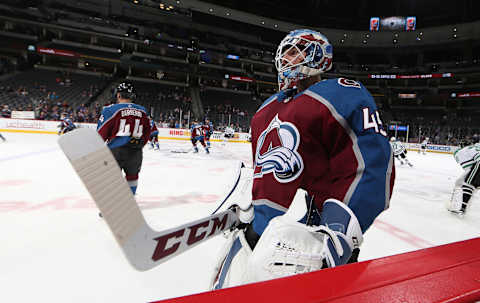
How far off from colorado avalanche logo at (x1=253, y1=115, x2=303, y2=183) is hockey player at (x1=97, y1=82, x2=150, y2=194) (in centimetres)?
269

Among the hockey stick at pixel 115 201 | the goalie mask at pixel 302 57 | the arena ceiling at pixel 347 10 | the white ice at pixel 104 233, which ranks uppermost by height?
the arena ceiling at pixel 347 10

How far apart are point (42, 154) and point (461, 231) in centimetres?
932

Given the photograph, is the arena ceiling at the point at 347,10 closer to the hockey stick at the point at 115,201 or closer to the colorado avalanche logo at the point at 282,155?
the colorado avalanche logo at the point at 282,155

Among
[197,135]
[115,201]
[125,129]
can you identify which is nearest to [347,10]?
[197,135]

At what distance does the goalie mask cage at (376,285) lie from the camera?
45 cm

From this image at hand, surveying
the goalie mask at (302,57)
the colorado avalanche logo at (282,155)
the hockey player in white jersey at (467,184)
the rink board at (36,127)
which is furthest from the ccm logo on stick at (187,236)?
the rink board at (36,127)

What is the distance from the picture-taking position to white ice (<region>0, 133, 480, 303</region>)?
1.74m

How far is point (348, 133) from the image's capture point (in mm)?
850

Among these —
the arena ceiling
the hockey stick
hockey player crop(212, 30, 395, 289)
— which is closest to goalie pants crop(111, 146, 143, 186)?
hockey player crop(212, 30, 395, 289)

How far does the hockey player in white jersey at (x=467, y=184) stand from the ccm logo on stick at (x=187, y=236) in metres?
4.58

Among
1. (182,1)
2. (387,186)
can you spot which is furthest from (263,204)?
(182,1)

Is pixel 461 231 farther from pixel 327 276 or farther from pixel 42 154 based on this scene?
pixel 42 154

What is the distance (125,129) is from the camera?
3.27 m

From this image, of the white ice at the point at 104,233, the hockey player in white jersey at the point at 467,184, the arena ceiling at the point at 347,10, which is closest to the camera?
the white ice at the point at 104,233
